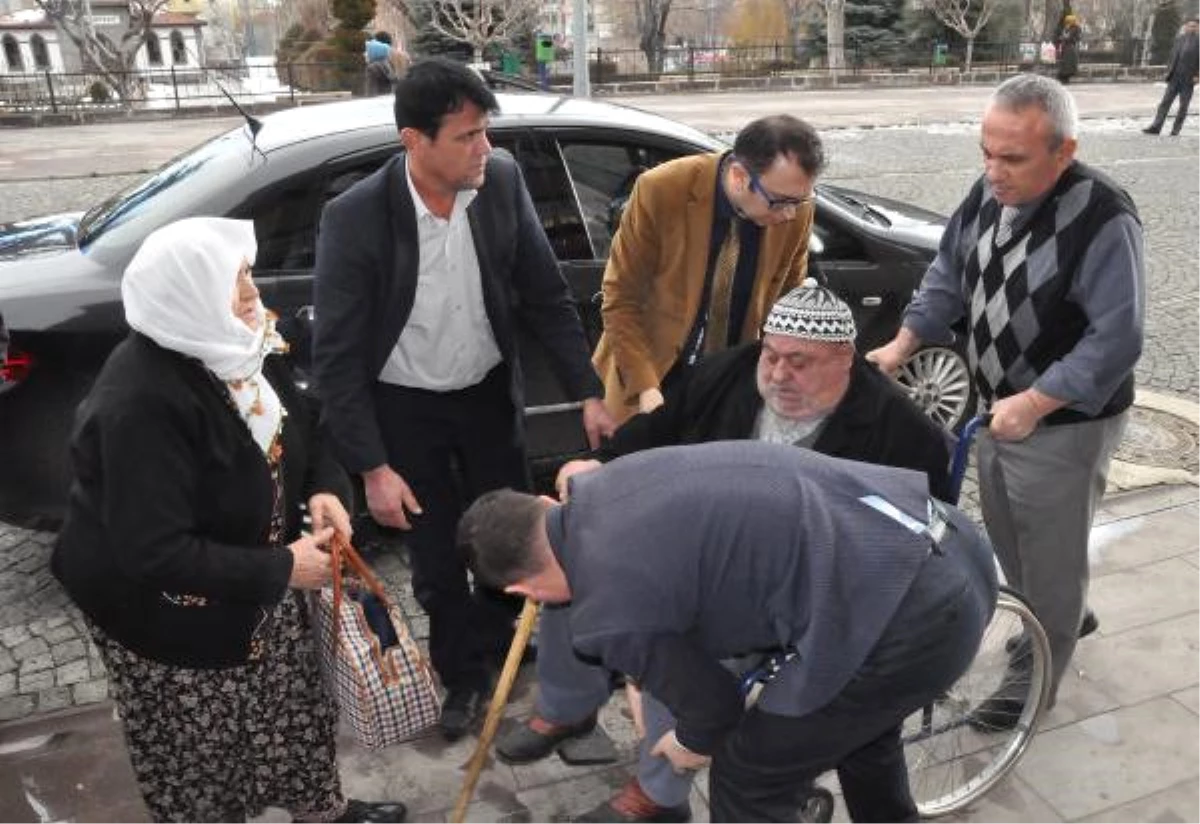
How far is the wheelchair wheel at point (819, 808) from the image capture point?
2.55 metres

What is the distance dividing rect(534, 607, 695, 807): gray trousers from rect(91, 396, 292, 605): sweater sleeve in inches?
35.0

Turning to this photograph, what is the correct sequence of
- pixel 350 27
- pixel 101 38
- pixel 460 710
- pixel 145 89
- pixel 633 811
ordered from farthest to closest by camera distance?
pixel 350 27
pixel 101 38
pixel 145 89
pixel 460 710
pixel 633 811

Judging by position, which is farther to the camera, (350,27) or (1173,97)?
(350,27)

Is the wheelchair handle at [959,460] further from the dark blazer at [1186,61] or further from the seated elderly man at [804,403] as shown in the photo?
the dark blazer at [1186,61]

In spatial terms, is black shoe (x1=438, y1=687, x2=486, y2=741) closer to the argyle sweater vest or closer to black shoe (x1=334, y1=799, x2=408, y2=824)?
black shoe (x1=334, y1=799, x2=408, y2=824)

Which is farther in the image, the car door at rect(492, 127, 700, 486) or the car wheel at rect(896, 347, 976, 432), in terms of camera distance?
the car wheel at rect(896, 347, 976, 432)

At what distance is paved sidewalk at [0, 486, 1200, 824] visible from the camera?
282cm

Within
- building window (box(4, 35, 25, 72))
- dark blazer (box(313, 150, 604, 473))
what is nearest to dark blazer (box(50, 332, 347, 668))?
dark blazer (box(313, 150, 604, 473))

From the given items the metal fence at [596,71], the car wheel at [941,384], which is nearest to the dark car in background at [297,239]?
the car wheel at [941,384]

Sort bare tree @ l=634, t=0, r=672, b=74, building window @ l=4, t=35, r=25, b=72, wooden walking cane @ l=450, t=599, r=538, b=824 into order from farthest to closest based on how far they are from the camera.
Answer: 1. building window @ l=4, t=35, r=25, b=72
2. bare tree @ l=634, t=0, r=672, b=74
3. wooden walking cane @ l=450, t=599, r=538, b=824

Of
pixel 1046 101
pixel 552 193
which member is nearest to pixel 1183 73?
pixel 552 193

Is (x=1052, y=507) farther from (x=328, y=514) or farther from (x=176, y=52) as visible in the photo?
(x=176, y=52)

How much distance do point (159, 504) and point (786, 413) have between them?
135 centimetres

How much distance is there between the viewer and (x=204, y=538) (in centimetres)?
201
